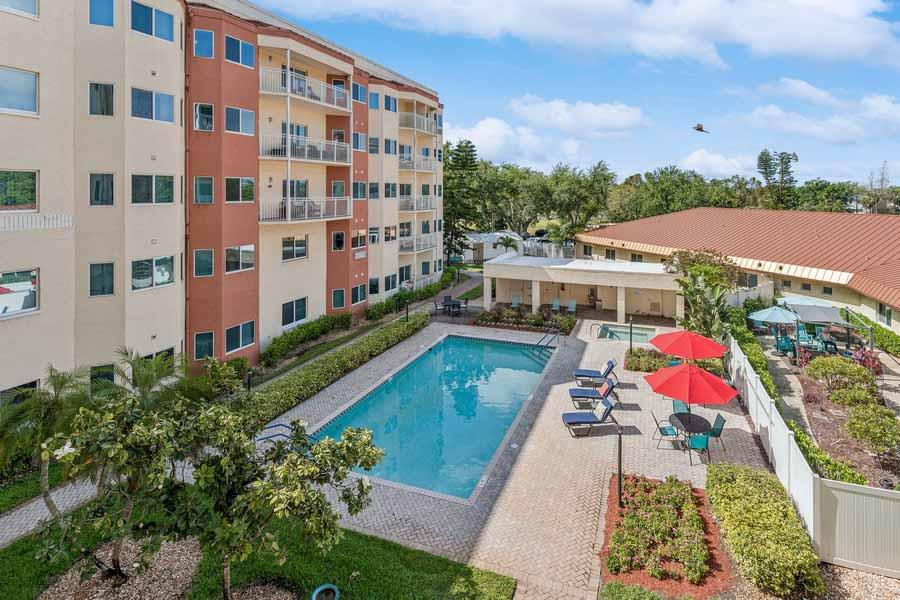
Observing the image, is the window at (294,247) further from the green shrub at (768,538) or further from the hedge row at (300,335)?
the green shrub at (768,538)

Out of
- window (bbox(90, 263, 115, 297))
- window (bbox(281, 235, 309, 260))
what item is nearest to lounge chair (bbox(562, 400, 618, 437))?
window (bbox(90, 263, 115, 297))

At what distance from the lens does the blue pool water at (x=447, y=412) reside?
15797 mm

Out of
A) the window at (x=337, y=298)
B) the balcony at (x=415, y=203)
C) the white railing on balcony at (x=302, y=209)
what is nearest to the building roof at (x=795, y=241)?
the balcony at (x=415, y=203)

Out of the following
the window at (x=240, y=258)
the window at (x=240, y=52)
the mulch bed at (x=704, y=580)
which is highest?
the window at (x=240, y=52)

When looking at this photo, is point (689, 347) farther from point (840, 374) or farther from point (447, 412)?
point (447, 412)

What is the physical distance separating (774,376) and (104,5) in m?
25.9

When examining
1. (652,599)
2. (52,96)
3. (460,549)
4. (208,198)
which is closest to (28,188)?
(52,96)

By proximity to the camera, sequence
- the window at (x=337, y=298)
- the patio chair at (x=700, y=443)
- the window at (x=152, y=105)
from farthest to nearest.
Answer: the window at (x=337, y=298) → the window at (x=152, y=105) → the patio chair at (x=700, y=443)

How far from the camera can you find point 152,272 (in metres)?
18.0

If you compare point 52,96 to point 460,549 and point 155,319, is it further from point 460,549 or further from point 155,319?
point 460,549

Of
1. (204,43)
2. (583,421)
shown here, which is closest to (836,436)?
(583,421)

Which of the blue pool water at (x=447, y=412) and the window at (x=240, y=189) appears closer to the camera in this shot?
the blue pool water at (x=447, y=412)

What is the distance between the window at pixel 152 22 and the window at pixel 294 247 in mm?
9441

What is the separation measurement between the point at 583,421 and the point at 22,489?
47.8 feet
